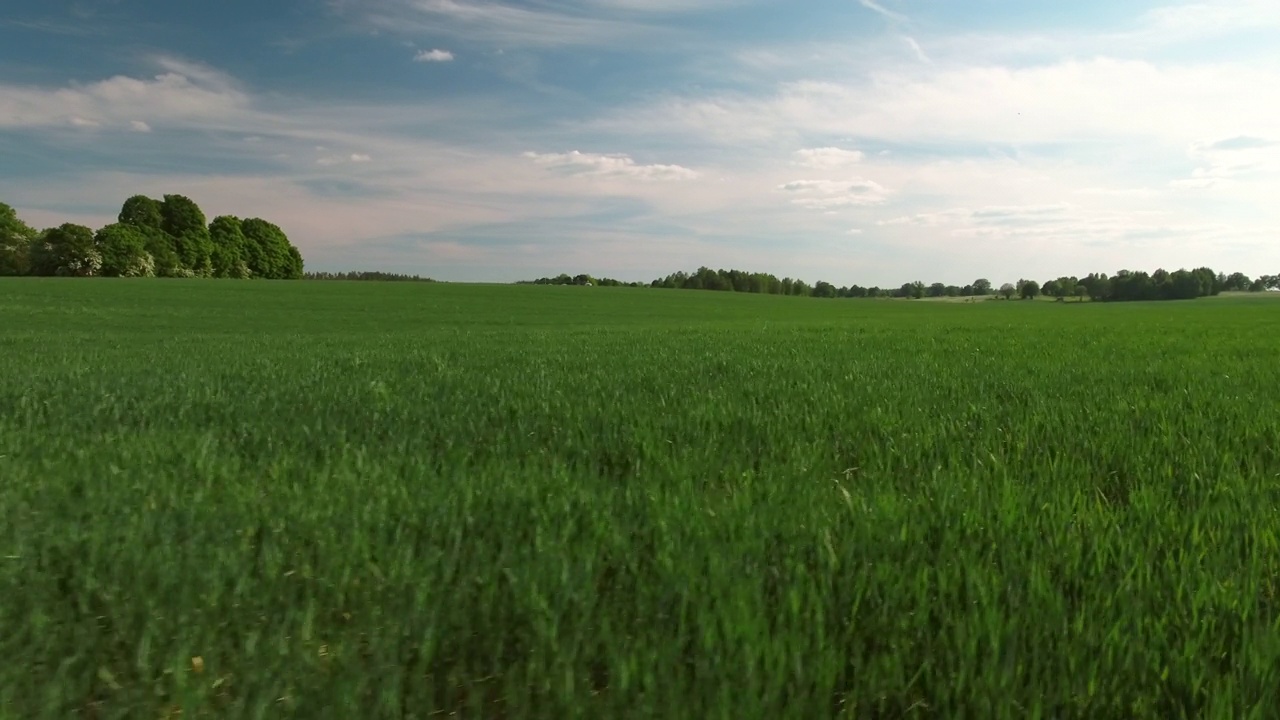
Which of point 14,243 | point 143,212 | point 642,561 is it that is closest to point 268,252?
point 143,212

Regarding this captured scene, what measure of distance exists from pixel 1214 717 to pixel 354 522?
290cm

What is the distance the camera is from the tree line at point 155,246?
277 feet

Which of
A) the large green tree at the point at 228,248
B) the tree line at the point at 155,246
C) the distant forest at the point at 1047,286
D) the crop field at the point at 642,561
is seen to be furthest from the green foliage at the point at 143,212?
the crop field at the point at 642,561

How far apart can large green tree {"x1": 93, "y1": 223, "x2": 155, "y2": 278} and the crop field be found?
96.1 meters

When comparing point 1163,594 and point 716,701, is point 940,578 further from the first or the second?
point 716,701

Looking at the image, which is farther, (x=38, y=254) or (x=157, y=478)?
(x=38, y=254)

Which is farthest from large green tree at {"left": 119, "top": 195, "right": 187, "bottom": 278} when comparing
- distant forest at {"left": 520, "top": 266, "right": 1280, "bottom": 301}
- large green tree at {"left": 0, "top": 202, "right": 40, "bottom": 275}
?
distant forest at {"left": 520, "top": 266, "right": 1280, "bottom": 301}

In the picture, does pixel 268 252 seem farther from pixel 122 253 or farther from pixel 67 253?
pixel 67 253

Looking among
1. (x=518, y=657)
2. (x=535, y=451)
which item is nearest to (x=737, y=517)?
(x=518, y=657)

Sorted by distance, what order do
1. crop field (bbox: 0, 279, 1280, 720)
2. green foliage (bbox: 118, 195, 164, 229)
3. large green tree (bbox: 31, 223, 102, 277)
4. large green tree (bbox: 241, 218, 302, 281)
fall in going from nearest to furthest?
crop field (bbox: 0, 279, 1280, 720) < large green tree (bbox: 31, 223, 102, 277) < green foliage (bbox: 118, 195, 164, 229) < large green tree (bbox: 241, 218, 302, 281)

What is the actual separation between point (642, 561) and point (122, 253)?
102509 mm

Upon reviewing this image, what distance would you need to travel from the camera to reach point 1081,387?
7309mm

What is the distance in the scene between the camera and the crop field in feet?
6.41

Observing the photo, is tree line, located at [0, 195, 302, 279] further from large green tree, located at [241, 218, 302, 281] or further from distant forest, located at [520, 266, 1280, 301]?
distant forest, located at [520, 266, 1280, 301]
